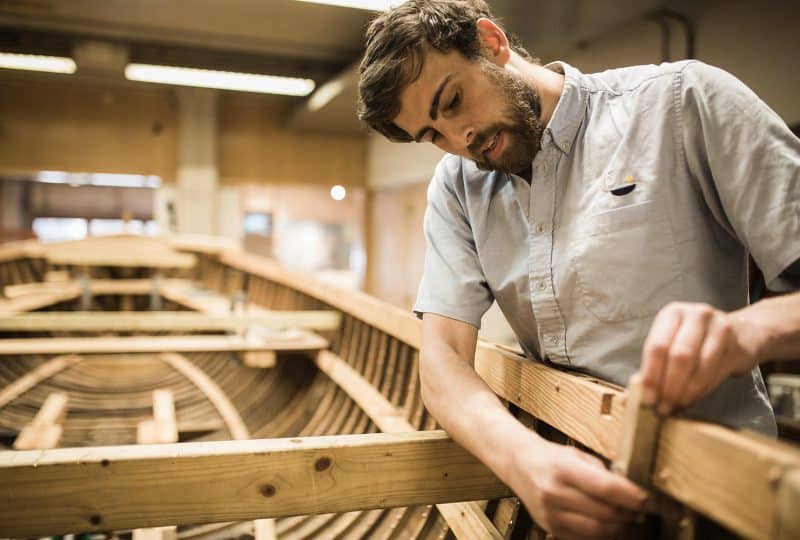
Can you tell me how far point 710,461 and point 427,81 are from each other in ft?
2.74

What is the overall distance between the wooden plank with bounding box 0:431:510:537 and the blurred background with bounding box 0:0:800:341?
3.60 metres

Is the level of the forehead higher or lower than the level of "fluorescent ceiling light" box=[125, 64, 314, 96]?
lower

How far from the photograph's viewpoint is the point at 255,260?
17.7 feet

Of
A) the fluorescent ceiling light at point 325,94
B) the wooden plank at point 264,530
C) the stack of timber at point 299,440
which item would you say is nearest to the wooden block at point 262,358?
A: the stack of timber at point 299,440

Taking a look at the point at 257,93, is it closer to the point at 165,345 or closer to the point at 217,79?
the point at 217,79

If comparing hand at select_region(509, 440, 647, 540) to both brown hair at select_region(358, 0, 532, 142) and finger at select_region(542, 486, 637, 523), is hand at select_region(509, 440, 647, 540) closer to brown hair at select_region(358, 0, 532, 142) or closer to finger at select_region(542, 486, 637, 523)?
finger at select_region(542, 486, 637, 523)

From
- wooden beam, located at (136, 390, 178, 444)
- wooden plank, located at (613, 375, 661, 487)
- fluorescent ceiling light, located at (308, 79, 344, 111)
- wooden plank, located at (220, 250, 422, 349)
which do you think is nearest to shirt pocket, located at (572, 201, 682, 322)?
wooden plank, located at (613, 375, 661, 487)

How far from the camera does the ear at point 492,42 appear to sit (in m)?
1.19

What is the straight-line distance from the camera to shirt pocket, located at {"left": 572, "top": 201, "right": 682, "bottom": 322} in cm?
105

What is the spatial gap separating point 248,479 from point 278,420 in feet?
7.03

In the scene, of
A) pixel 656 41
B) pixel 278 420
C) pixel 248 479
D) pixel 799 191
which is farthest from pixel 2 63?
pixel 799 191

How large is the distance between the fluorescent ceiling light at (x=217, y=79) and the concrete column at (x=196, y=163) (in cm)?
120

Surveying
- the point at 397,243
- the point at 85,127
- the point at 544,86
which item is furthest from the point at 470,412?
the point at 85,127

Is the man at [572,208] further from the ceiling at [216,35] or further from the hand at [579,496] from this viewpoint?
the ceiling at [216,35]
